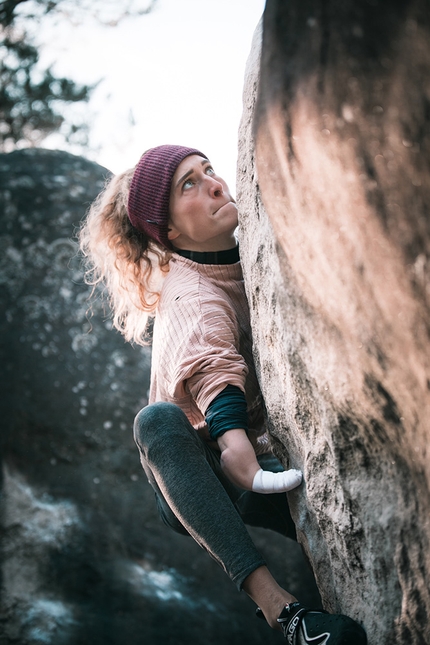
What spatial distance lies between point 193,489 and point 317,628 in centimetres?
34

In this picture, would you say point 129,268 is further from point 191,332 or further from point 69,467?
point 69,467

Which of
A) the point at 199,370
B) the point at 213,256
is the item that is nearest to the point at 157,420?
the point at 199,370

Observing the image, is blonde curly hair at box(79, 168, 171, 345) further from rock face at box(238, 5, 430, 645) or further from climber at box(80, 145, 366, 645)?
rock face at box(238, 5, 430, 645)

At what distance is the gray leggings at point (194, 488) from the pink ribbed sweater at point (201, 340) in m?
0.07

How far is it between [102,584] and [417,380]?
7.65ft

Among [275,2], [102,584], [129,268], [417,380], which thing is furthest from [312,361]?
[102,584]

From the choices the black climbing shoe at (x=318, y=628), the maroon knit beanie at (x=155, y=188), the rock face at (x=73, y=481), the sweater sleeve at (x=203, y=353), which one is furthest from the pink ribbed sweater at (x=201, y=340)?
the rock face at (x=73, y=481)

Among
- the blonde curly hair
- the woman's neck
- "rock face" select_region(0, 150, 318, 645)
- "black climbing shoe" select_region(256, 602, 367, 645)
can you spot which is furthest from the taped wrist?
"rock face" select_region(0, 150, 318, 645)

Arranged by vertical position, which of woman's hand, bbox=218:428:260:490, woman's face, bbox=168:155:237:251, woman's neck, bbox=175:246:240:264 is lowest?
woman's hand, bbox=218:428:260:490

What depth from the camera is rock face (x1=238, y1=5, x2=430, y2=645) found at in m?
0.67

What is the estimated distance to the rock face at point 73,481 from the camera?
2543mm

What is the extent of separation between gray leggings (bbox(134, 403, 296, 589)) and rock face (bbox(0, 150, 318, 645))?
154 cm

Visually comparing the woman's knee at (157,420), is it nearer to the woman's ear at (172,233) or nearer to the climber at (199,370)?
the climber at (199,370)

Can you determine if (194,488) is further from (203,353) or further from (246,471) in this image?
(203,353)
